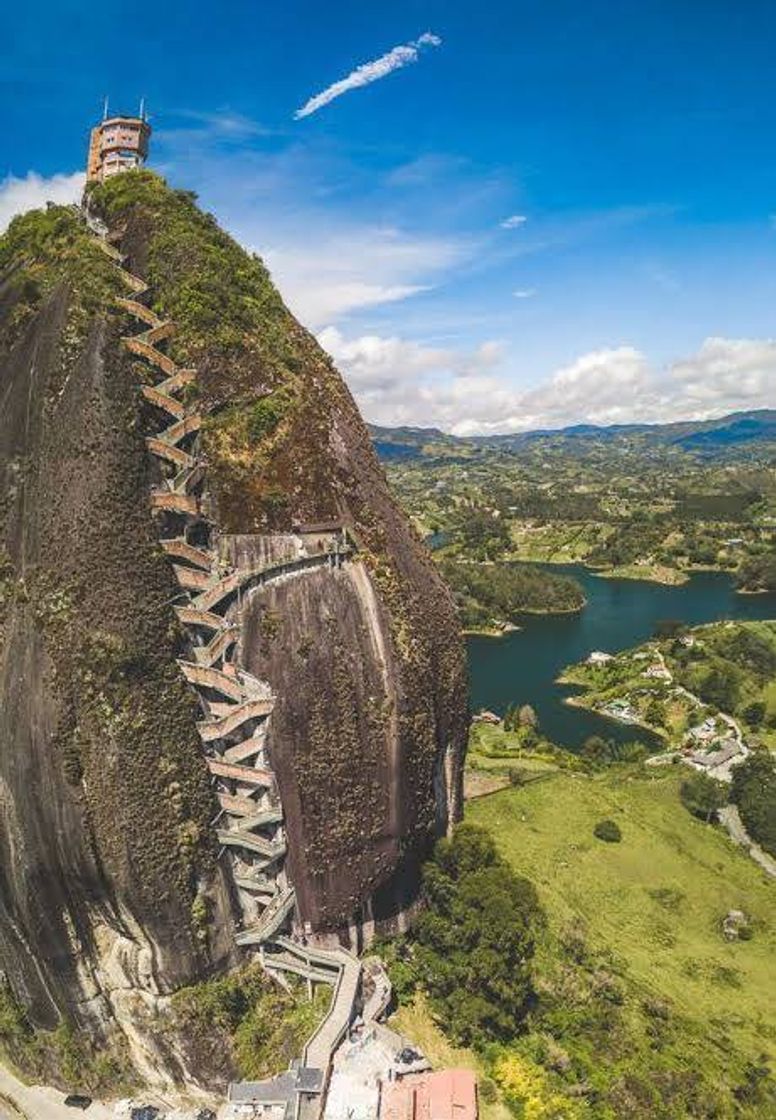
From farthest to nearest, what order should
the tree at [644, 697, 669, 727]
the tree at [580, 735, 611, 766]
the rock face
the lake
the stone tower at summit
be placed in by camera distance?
1. the lake
2. the tree at [644, 697, 669, 727]
3. the tree at [580, 735, 611, 766]
4. the stone tower at summit
5. the rock face

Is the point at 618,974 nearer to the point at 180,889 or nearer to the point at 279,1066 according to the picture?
the point at 279,1066

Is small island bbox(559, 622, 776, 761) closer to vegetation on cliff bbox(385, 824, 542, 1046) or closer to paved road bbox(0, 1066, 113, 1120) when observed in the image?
vegetation on cliff bbox(385, 824, 542, 1046)

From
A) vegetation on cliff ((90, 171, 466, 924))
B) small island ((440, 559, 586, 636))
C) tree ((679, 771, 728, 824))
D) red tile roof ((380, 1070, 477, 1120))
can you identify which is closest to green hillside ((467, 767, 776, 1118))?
tree ((679, 771, 728, 824))


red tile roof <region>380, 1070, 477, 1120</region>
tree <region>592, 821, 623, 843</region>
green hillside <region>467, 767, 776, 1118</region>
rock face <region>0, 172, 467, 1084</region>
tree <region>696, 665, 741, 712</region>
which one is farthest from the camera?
tree <region>696, 665, 741, 712</region>

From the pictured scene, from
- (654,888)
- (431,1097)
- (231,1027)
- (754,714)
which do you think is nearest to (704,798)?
(654,888)

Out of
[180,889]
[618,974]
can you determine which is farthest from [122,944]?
[618,974]

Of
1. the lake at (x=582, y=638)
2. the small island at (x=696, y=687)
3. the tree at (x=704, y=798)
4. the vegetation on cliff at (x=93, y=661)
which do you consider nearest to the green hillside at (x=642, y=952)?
the tree at (x=704, y=798)
